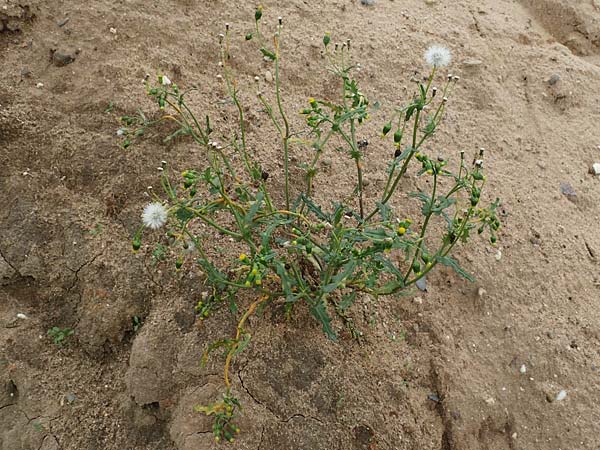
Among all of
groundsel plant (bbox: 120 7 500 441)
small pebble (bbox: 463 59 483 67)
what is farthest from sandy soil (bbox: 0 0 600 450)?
groundsel plant (bbox: 120 7 500 441)

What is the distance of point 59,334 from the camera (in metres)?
2.26

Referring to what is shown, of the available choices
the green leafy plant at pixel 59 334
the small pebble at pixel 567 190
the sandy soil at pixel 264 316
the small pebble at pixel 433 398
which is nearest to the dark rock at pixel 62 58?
the sandy soil at pixel 264 316

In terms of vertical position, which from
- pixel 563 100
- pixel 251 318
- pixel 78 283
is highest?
pixel 563 100

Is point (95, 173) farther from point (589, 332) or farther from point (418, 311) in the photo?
point (589, 332)

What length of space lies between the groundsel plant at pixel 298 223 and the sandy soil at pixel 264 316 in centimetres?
12

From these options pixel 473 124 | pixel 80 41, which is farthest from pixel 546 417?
pixel 80 41

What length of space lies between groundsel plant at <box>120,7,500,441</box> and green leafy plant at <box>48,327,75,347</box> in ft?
1.72

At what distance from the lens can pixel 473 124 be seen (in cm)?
302

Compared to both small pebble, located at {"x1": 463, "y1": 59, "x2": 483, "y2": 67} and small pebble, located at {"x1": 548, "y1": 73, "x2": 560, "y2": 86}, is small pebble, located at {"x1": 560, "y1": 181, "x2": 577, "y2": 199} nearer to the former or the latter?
small pebble, located at {"x1": 548, "y1": 73, "x2": 560, "y2": 86}

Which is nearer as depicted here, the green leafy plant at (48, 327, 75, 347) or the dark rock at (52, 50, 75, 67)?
the green leafy plant at (48, 327, 75, 347)

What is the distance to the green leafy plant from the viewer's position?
2.25 meters

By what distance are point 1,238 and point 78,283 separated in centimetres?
42

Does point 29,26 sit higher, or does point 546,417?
point 29,26

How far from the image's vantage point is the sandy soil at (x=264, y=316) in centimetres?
211
